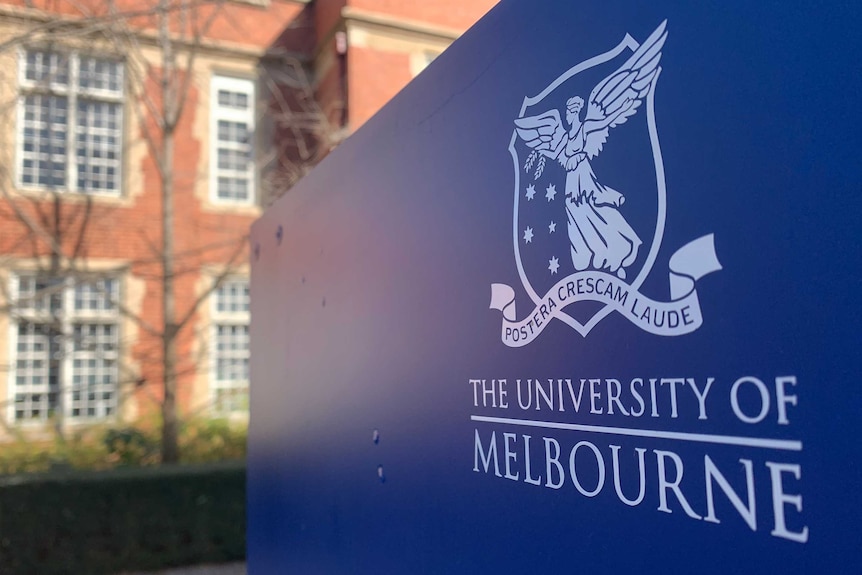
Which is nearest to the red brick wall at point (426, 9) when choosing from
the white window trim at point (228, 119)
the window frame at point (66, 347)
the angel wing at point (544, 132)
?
the white window trim at point (228, 119)

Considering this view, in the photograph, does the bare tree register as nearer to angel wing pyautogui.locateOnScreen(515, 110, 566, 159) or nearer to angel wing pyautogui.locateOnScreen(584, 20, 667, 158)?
angel wing pyautogui.locateOnScreen(515, 110, 566, 159)

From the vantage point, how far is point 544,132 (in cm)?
207

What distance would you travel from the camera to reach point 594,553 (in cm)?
181

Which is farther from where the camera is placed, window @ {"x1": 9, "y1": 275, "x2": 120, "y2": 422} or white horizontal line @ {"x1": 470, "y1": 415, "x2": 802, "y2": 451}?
window @ {"x1": 9, "y1": 275, "x2": 120, "y2": 422}

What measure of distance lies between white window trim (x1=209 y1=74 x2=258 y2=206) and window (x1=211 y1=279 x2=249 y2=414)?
1.42m

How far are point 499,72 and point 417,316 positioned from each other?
932 millimetres

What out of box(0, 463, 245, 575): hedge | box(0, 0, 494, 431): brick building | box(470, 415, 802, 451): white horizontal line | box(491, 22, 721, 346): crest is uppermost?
box(0, 0, 494, 431): brick building

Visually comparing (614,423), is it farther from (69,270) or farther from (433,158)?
(69,270)

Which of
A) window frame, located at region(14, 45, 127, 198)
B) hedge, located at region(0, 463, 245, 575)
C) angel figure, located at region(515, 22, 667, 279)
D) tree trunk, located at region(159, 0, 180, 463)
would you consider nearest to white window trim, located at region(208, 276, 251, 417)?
window frame, located at region(14, 45, 127, 198)

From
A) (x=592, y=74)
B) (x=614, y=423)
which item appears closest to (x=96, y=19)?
(x=592, y=74)

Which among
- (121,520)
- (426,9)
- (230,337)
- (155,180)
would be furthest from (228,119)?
(121,520)

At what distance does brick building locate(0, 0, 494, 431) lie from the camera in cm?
1091

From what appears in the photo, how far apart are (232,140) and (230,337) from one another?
334cm

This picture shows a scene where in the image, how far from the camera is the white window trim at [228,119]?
1253cm
